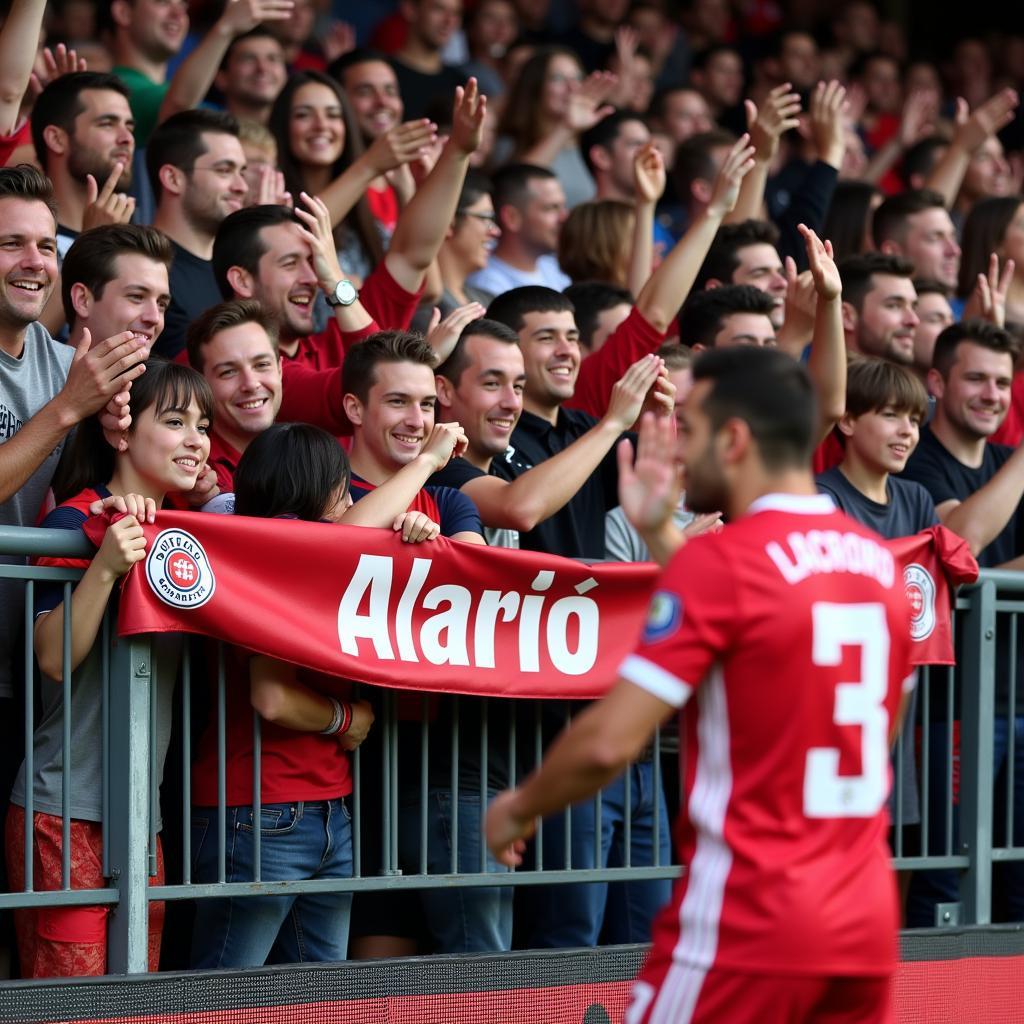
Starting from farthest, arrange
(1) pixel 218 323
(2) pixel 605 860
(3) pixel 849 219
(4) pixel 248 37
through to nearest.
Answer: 1. (3) pixel 849 219
2. (4) pixel 248 37
3. (2) pixel 605 860
4. (1) pixel 218 323

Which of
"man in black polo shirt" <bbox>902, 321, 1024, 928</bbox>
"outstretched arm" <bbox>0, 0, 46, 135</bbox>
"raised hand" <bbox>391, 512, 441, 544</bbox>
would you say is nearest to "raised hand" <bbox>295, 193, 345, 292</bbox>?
"outstretched arm" <bbox>0, 0, 46, 135</bbox>

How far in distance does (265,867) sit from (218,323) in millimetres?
1953

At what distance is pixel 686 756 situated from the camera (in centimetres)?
381

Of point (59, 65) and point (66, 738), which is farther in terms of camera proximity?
point (59, 65)

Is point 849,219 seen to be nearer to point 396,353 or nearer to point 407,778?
point 396,353

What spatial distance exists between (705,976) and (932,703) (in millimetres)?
3879

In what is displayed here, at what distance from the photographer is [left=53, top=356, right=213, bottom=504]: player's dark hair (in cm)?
551

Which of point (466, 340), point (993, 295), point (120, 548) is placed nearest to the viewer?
point (120, 548)

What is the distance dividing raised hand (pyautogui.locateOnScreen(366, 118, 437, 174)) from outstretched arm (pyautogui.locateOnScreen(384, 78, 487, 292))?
0.24m

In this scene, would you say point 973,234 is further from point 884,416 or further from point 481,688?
point 481,688

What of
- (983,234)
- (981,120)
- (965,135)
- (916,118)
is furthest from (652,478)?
(916,118)

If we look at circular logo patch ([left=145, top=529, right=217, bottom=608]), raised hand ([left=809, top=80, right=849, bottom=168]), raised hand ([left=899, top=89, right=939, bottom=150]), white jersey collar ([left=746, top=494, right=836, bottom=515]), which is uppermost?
raised hand ([left=899, top=89, right=939, bottom=150])

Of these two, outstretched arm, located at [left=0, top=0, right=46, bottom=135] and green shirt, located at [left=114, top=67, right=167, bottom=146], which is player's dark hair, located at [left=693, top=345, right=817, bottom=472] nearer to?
outstretched arm, located at [left=0, top=0, right=46, bottom=135]

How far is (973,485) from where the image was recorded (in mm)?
7844
